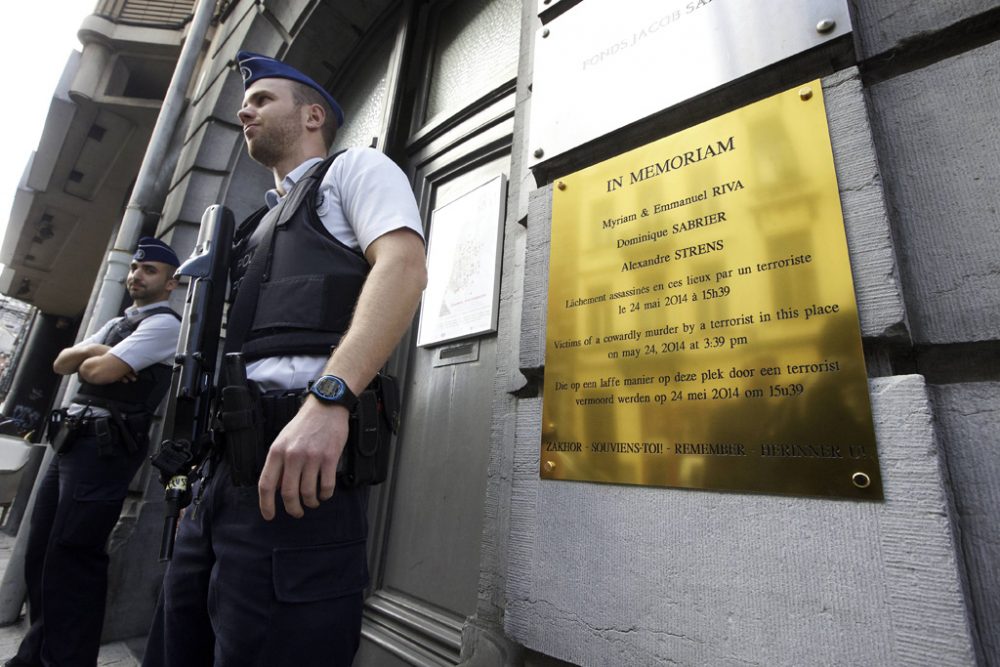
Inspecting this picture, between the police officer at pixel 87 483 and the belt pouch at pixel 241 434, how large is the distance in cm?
205

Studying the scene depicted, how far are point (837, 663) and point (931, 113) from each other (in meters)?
1.11

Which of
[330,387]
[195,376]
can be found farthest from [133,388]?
[330,387]

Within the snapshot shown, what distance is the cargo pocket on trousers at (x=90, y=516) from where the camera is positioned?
8.13 feet

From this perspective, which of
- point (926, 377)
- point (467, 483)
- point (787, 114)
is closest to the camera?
point (926, 377)

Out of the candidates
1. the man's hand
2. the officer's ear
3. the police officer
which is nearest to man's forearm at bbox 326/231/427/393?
the man's hand

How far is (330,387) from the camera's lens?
1039 millimetres

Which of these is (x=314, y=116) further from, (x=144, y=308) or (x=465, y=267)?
(x=144, y=308)

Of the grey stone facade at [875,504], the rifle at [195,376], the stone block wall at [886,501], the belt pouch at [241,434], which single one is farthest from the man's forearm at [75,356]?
the stone block wall at [886,501]

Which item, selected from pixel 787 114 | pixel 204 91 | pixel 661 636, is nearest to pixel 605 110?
pixel 787 114

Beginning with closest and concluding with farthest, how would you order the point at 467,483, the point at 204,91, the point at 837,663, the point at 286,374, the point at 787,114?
the point at 837,663 < the point at 787,114 < the point at 286,374 < the point at 467,483 < the point at 204,91

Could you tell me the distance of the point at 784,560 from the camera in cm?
93

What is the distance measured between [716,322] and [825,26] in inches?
28.1

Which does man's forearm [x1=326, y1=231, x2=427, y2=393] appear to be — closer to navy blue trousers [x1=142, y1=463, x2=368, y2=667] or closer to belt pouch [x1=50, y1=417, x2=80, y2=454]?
navy blue trousers [x1=142, y1=463, x2=368, y2=667]

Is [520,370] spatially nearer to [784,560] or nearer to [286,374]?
[286,374]
